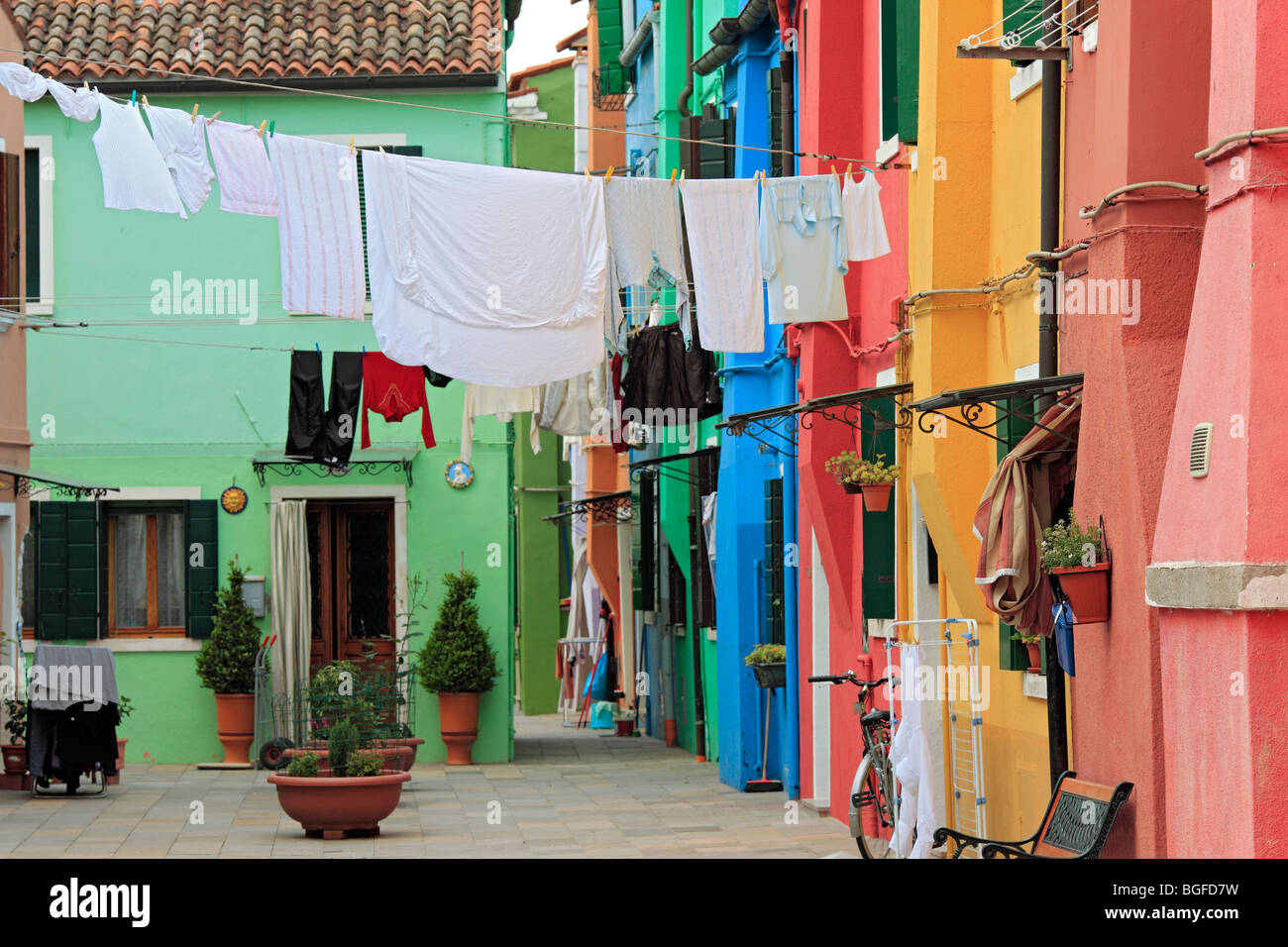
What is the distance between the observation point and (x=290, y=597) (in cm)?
1961

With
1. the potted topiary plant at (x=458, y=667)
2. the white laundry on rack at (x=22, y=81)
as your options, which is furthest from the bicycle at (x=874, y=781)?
the potted topiary plant at (x=458, y=667)

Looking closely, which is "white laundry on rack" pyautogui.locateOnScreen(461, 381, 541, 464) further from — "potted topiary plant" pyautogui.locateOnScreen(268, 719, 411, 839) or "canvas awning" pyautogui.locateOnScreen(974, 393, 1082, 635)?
"canvas awning" pyautogui.locateOnScreen(974, 393, 1082, 635)

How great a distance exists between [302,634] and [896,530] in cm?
883

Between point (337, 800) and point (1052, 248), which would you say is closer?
point (1052, 248)

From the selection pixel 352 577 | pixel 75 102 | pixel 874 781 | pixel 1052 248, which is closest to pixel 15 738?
pixel 352 577

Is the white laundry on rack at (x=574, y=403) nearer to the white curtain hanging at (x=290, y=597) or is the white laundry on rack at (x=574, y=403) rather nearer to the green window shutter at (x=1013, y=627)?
the white curtain hanging at (x=290, y=597)

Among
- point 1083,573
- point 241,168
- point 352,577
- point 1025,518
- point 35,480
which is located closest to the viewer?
point 1083,573

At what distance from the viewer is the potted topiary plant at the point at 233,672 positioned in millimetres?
19422

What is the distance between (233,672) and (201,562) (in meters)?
1.34

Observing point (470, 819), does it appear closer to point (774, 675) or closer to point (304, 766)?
point (304, 766)

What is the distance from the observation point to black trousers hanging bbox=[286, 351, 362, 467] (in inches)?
673

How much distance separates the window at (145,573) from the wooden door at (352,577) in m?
1.52

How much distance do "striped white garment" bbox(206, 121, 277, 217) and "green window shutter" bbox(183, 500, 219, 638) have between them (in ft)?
29.8

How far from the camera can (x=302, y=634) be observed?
770 inches
